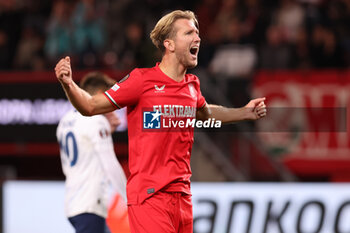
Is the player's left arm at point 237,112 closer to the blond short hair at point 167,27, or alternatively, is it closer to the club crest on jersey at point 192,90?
the club crest on jersey at point 192,90

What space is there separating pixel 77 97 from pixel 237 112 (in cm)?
132

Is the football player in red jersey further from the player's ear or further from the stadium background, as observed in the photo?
the stadium background

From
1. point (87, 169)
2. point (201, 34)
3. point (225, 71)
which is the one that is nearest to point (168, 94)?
point (87, 169)

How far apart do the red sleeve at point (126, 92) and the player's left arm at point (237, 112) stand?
632 mm

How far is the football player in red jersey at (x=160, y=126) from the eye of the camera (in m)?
5.11

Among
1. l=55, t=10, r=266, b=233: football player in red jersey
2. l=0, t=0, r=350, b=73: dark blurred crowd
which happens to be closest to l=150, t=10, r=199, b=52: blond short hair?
l=55, t=10, r=266, b=233: football player in red jersey

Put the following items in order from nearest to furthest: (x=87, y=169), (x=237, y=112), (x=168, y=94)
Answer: (x=168, y=94) < (x=237, y=112) < (x=87, y=169)

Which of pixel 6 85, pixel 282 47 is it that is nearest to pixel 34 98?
pixel 6 85

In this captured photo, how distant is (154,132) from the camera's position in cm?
517

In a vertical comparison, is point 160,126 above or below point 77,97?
below

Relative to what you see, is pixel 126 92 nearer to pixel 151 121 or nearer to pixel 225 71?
pixel 151 121

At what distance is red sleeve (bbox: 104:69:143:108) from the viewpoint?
5.10m

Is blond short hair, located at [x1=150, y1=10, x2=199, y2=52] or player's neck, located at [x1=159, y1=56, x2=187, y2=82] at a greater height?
blond short hair, located at [x1=150, y1=10, x2=199, y2=52]

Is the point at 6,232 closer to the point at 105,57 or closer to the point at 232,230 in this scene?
the point at 232,230
